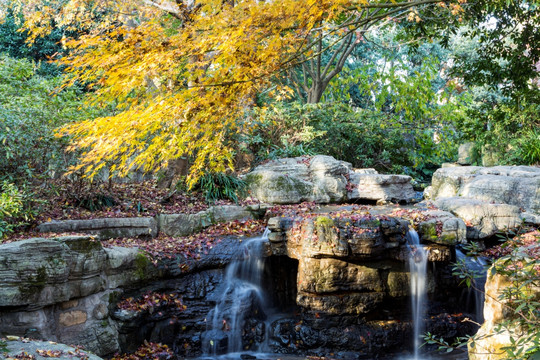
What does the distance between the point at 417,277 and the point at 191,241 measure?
370 cm

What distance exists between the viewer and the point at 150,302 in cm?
659

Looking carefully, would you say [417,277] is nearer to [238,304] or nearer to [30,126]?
[238,304]

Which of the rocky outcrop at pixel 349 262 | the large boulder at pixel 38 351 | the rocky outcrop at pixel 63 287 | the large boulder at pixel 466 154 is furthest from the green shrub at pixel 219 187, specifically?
the large boulder at pixel 466 154

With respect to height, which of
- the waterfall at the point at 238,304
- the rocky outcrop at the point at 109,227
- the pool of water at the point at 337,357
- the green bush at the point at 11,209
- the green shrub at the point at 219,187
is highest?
the green shrub at the point at 219,187

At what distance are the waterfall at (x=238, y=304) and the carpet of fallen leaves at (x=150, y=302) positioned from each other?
0.53 m

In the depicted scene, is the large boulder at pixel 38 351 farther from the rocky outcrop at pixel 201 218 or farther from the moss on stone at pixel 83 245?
the rocky outcrop at pixel 201 218

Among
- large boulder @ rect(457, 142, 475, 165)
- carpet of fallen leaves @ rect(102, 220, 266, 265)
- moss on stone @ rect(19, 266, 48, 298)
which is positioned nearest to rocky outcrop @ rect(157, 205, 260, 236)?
carpet of fallen leaves @ rect(102, 220, 266, 265)

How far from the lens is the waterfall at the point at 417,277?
24.0 ft

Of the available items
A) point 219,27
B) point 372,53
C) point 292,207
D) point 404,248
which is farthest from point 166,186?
point 372,53

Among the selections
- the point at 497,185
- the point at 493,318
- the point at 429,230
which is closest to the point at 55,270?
the point at 493,318

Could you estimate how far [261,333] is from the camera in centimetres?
698

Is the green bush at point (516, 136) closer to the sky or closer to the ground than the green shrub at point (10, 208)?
closer to the sky

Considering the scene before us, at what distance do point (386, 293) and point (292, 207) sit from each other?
133 inches

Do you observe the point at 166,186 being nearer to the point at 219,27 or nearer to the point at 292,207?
the point at 292,207
